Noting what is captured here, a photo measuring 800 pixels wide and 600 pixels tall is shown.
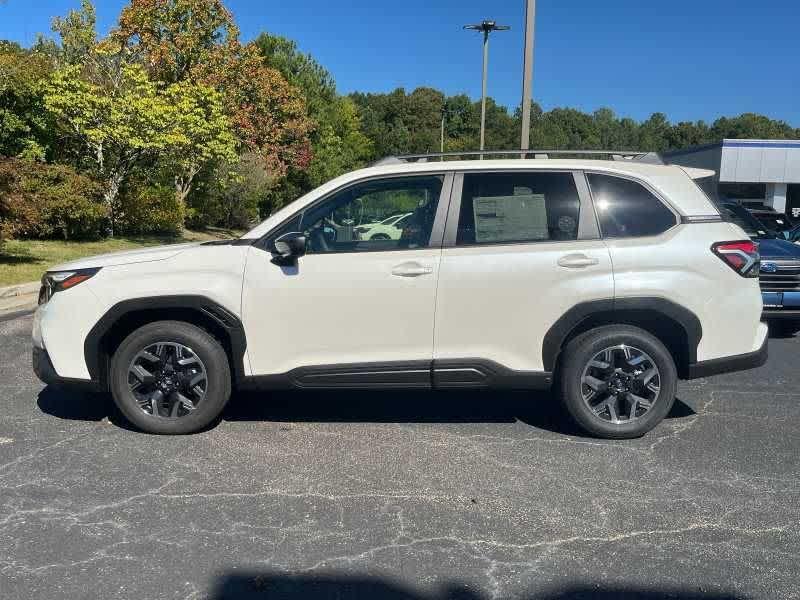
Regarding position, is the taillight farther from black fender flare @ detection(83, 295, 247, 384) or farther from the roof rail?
black fender flare @ detection(83, 295, 247, 384)

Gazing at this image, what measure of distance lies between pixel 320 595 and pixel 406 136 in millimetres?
96649

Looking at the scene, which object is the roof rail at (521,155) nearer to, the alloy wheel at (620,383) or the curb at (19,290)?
the alloy wheel at (620,383)

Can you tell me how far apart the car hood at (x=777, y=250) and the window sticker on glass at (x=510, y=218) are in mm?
5073

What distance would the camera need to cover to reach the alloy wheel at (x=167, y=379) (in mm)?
5066

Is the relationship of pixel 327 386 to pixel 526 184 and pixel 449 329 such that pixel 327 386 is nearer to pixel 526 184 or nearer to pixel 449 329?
pixel 449 329

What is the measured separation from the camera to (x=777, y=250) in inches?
361

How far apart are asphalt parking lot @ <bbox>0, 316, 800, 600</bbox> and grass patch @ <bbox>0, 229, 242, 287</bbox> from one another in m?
8.17

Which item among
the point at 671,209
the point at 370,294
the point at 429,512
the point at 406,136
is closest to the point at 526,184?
the point at 671,209

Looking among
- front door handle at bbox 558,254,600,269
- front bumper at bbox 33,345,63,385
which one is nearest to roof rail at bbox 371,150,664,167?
front door handle at bbox 558,254,600,269

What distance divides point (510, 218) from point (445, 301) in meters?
0.74

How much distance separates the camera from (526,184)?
204 inches

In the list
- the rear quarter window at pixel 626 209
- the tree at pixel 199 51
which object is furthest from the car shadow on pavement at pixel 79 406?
the tree at pixel 199 51

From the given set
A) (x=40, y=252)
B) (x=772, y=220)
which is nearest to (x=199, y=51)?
(x=40, y=252)

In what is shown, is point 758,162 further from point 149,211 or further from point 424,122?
point 424,122
